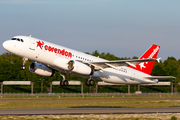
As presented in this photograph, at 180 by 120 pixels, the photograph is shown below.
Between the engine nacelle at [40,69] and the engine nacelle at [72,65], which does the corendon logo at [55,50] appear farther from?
the engine nacelle at [40,69]

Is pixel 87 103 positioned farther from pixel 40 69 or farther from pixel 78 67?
pixel 40 69

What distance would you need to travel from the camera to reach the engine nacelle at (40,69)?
49.0 meters

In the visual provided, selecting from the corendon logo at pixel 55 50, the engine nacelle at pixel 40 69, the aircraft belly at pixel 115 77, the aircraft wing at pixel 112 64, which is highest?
the corendon logo at pixel 55 50

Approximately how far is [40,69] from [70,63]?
20.8 feet

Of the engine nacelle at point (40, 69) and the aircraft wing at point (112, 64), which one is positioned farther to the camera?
the engine nacelle at point (40, 69)

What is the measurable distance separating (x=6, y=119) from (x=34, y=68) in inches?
807

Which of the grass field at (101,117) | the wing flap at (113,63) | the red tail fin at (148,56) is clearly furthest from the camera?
the red tail fin at (148,56)

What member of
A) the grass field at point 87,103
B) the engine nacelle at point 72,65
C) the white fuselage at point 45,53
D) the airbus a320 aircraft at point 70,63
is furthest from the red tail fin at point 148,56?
the engine nacelle at point 72,65

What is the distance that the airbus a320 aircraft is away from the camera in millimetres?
42375

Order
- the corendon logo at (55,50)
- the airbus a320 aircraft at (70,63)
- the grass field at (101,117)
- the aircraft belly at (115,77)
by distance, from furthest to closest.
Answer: the aircraft belly at (115,77), the corendon logo at (55,50), the airbus a320 aircraft at (70,63), the grass field at (101,117)

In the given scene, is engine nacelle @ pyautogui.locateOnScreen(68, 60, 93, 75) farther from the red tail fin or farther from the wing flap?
the red tail fin

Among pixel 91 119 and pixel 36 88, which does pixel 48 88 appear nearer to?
pixel 36 88

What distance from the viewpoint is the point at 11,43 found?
137 ft

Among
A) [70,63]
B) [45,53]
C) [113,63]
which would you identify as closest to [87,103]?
[113,63]
